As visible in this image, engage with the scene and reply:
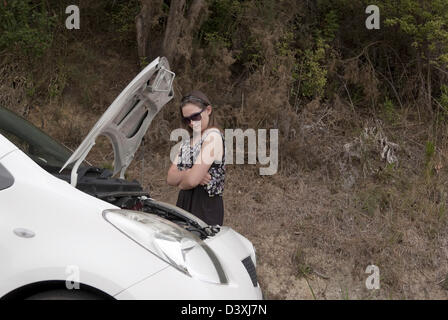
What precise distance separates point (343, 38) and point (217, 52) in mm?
2427

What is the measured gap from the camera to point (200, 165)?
4215 millimetres

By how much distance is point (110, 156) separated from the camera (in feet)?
27.1

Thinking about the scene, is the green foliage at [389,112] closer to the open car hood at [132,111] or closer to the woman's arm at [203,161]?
the woman's arm at [203,161]

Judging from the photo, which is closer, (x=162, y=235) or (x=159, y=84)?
(x=162, y=235)

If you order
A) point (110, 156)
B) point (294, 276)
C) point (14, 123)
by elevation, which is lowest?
point (294, 276)

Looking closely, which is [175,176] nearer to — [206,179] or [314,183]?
[206,179]

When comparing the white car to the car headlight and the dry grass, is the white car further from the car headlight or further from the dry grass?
the dry grass

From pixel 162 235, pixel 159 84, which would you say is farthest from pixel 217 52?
pixel 162 235

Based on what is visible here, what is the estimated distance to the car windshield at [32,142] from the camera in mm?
3587

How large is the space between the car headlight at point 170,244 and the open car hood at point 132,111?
0.39 meters

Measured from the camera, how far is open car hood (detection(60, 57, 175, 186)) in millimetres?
3268

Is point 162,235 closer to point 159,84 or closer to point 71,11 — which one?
point 159,84

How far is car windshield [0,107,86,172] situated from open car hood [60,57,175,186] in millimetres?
218

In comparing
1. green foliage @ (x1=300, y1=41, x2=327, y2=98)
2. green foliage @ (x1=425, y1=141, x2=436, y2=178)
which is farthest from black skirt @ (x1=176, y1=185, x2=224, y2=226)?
green foliage @ (x1=300, y1=41, x2=327, y2=98)
